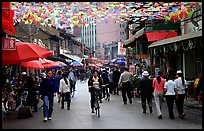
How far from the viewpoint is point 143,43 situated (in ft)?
100

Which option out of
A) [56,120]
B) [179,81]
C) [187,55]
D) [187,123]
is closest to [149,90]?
[179,81]

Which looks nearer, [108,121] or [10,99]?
[108,121]

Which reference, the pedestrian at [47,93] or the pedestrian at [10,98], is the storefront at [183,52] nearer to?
the pedestrian at [47,93]

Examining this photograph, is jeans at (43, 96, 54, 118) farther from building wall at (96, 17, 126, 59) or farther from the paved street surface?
building wall at (96, 17, 126, 59)

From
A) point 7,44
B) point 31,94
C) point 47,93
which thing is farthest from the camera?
point 31,94

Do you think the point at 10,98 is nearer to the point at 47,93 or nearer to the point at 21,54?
the point at 21,54

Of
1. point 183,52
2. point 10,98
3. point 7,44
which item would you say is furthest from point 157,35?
point 7,44

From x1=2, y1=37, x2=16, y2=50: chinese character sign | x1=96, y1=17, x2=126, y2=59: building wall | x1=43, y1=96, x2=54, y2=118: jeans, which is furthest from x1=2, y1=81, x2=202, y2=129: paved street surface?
x1=96, y1=17, x2=126, y2=59: building wall

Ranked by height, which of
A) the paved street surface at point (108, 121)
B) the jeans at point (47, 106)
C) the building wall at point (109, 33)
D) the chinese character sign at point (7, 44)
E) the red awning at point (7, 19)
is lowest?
the paved street surface at point (108, 121)

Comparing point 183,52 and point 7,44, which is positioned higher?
point 7,44

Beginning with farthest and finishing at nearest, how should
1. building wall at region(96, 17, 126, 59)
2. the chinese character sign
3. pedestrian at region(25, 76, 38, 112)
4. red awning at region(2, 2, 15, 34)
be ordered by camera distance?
building wall at region(96, 17, 126, 59)
pedestrian at region(25, 76, 38, 112)
red awning at region(2, 2, 15, 34)
the chinese character sign

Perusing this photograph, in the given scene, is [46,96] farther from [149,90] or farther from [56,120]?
[149,90]

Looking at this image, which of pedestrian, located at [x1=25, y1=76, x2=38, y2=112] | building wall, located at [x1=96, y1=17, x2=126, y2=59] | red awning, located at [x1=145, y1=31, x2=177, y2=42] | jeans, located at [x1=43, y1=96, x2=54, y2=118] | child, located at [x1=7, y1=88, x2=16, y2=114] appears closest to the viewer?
jeans, located at [x1=43, y1=96, x2=54, y2=118]

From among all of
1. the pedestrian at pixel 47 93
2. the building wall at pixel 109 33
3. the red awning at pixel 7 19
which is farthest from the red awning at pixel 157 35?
the building wall at pixel 109 33
